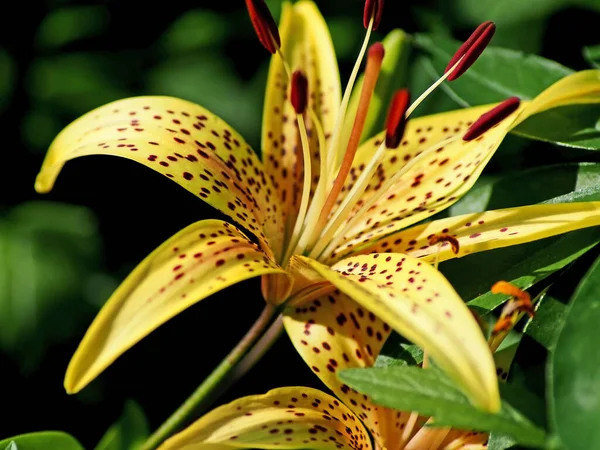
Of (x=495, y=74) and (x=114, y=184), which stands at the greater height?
(x=495, y=74)

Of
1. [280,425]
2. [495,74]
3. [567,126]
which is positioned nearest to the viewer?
[280,425]

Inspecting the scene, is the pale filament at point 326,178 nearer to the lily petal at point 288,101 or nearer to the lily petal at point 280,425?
the lily petal at point 288,101

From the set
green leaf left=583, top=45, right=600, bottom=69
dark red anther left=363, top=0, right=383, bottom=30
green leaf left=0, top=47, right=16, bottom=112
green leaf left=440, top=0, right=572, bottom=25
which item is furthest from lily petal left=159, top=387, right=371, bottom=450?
green leaf left=0, top=47, right=16, bottom=112

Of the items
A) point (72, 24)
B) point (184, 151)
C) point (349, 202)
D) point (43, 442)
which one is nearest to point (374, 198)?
point (349, 202)

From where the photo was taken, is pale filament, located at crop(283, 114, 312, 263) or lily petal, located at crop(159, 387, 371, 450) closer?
lily petal, located at crop(159, 387, 371, 450)

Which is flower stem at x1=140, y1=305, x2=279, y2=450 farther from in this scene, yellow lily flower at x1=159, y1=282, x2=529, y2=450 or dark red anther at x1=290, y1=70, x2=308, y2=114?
dark red anther at x1=290, y1=70, x2=308, y2=114

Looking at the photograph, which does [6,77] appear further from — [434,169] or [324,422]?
[324,422]

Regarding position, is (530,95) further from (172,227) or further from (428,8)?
(172,227)
